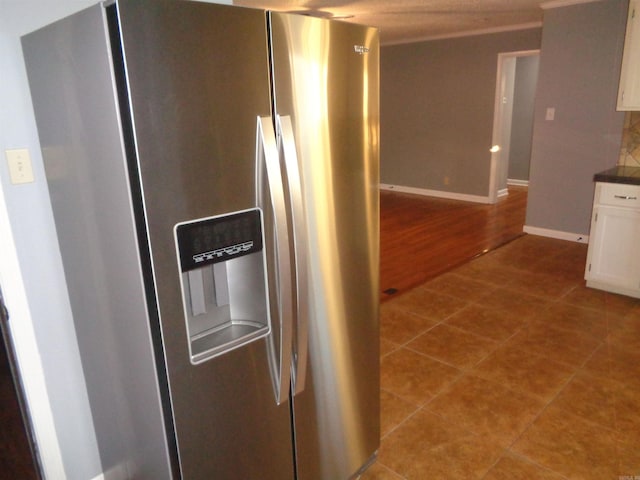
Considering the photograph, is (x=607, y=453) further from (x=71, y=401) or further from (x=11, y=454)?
(x=11, y=454)

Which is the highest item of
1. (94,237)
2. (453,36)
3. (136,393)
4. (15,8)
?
(453,36)

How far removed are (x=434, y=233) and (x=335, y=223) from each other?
408cm

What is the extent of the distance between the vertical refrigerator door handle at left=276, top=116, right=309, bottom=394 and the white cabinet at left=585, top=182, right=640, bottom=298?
3.04 m

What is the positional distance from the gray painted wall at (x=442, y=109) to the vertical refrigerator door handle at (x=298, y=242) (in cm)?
571

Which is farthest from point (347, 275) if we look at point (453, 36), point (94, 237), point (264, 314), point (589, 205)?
point (453, 36)

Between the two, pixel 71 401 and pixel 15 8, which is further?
pixel 71 401

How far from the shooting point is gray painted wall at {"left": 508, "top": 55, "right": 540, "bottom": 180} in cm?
769

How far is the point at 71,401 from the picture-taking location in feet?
5.59

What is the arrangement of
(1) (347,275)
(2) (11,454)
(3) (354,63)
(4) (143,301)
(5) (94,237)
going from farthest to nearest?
(2) (11,454), (1) (347,275), (3) (354,63), (5) (94,237), (4) (143,301)

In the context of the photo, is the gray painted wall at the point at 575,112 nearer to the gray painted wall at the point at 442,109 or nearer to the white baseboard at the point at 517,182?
the gray painted wall at the point at 442,109

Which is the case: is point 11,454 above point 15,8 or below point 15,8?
below

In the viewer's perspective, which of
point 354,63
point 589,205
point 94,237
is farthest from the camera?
point 589,205

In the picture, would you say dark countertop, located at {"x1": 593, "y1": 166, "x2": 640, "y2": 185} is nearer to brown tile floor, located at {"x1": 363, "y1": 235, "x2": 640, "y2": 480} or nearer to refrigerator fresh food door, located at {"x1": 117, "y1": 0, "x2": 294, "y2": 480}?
brown tile floor, located at {"x1": 363, "y1": 235, "x2": 640, "y2": 480}

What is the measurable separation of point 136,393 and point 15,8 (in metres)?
1.18
